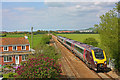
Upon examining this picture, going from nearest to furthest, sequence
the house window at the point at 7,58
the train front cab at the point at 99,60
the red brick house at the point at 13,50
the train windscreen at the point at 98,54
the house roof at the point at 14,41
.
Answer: the train front cab at the point at 99,60
the train windscreen at the point at 98,54
the house window at the point at 7,58
the red brick house at the point at 13,50
the house roof at the point at 14,41

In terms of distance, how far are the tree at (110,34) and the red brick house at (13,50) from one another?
14.0m

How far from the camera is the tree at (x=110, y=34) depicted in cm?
1427

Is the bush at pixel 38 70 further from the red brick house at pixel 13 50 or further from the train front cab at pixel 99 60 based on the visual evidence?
the red brick house at pixel 13 50

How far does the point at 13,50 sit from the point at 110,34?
17.9 meters

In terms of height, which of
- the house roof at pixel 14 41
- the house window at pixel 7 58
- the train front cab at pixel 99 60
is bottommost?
the house window at pixel 7 58

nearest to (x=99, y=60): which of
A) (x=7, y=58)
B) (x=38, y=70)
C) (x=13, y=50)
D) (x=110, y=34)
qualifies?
(x=110, y=34)

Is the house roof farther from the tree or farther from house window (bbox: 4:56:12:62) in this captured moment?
the tree

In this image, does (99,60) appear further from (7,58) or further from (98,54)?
(7,58)

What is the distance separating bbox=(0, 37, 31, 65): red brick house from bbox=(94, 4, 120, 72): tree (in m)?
14.0

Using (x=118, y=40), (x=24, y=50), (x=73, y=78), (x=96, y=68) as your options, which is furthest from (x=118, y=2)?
(x=24, y=50)

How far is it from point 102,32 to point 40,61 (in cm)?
1108

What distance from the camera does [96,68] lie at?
46.9 ft

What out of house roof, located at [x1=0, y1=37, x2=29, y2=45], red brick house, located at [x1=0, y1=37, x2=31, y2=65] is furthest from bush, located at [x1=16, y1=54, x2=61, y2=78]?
house roof, located at [x1=0, y1=37, x2=29, y2=45]

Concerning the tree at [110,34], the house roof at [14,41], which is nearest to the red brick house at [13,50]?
the house roof at [14,41]
